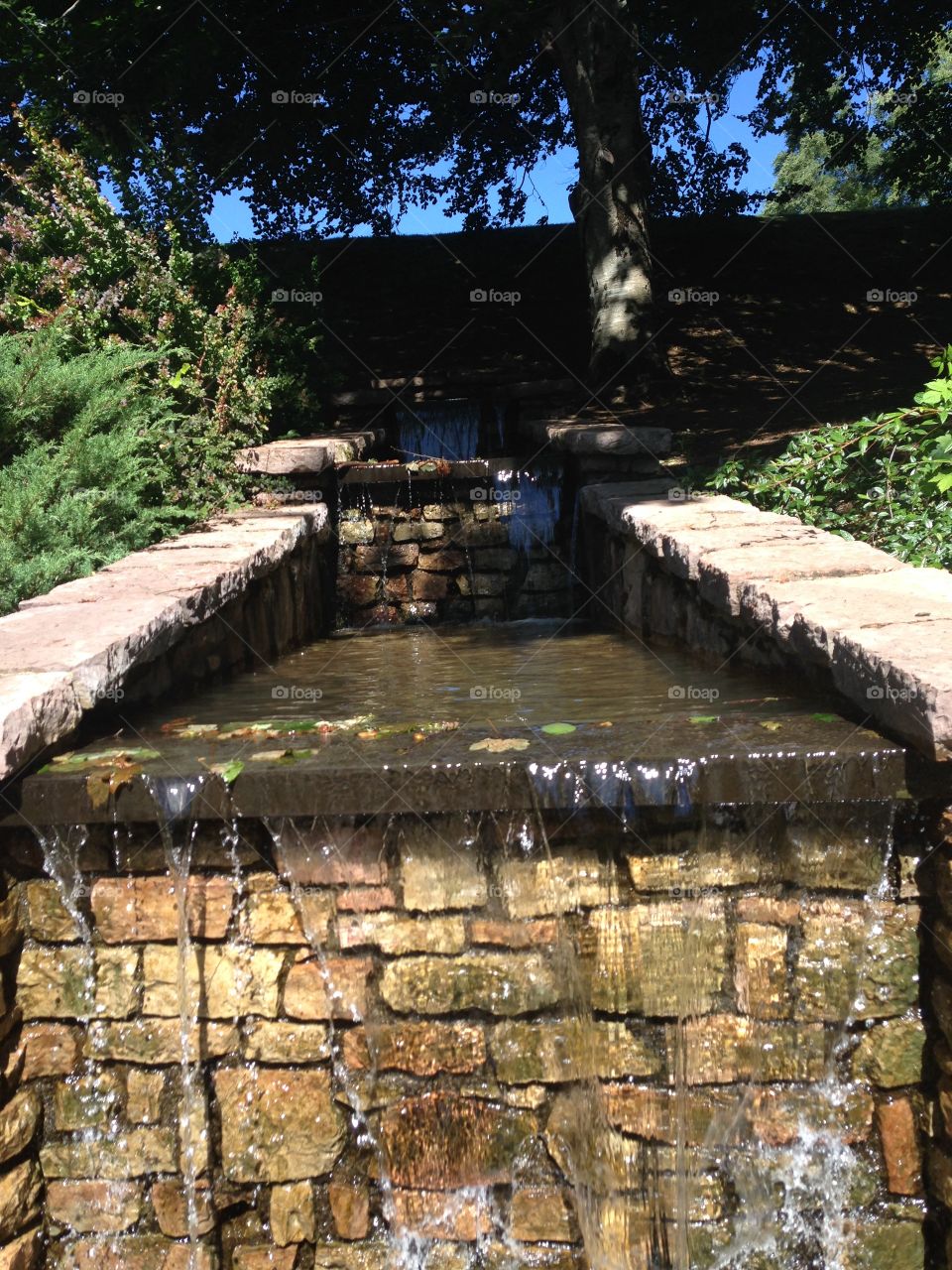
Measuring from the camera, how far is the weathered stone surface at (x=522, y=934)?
279 centimetres

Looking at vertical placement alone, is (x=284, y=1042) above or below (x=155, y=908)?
below

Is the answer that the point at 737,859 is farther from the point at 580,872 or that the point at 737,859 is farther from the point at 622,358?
the point at 622,358

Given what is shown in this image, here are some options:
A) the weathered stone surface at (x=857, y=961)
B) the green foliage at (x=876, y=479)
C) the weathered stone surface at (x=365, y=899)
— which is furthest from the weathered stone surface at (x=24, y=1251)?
the green foliage at (x=876, y=479)

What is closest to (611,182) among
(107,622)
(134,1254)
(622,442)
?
(622,442)

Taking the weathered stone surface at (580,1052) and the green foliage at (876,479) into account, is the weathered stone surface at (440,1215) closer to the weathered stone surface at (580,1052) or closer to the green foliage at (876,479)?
the weathered stone surface at (580,1052)

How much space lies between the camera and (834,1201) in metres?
2.76

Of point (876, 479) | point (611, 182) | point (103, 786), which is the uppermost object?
point (611, 182)

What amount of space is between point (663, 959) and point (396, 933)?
2.20ft

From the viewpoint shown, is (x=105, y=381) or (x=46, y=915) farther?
(x=105, y=381)

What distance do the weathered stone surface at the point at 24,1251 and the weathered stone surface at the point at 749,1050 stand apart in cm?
167

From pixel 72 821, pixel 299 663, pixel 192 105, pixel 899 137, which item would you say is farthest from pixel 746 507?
pixel 899 137

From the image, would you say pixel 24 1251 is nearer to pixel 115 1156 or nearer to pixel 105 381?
pixel 115 1156

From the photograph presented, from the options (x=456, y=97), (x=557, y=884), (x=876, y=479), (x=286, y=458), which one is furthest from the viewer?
(x=456, y=97)

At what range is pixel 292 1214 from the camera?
9.37 ft
